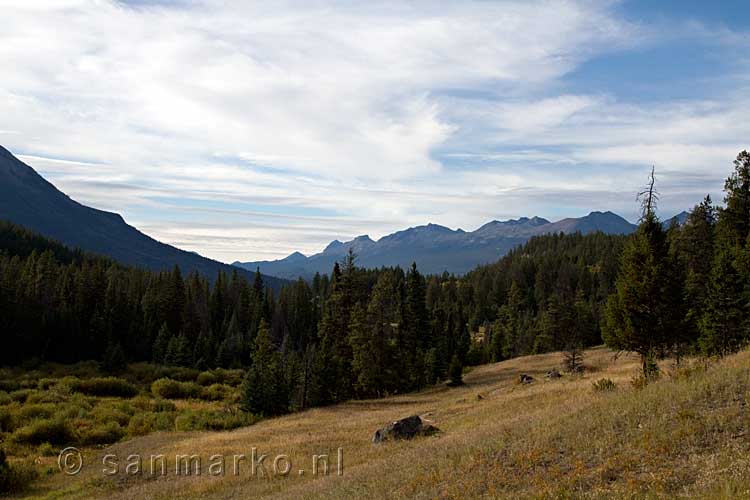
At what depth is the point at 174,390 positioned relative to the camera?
176ft

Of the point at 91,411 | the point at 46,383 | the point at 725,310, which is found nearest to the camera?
the point at 725,310

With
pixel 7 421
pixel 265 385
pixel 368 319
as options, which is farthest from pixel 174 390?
pixel 368 319

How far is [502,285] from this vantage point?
149125 mm

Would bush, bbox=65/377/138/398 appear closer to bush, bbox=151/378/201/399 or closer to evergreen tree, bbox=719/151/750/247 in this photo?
bush, bbox=151/378/201/399

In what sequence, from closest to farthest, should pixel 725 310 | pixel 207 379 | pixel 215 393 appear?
pixel 725 310 < pixel 215 393 < pixel 207 379

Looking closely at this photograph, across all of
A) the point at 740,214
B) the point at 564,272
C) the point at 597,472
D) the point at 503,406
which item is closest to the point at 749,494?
the point at 597,472

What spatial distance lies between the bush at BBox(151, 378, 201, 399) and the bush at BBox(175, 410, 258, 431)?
13.6 metres

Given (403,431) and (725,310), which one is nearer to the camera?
(403,431)

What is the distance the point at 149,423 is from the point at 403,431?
25.3 metres

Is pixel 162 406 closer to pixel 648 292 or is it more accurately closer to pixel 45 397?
pixel 45 397

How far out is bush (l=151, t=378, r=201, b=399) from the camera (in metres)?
53.2

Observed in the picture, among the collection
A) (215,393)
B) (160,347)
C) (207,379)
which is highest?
(160,347)

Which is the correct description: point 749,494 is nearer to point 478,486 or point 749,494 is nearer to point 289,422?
point 478,486

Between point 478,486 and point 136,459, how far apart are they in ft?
69.2
